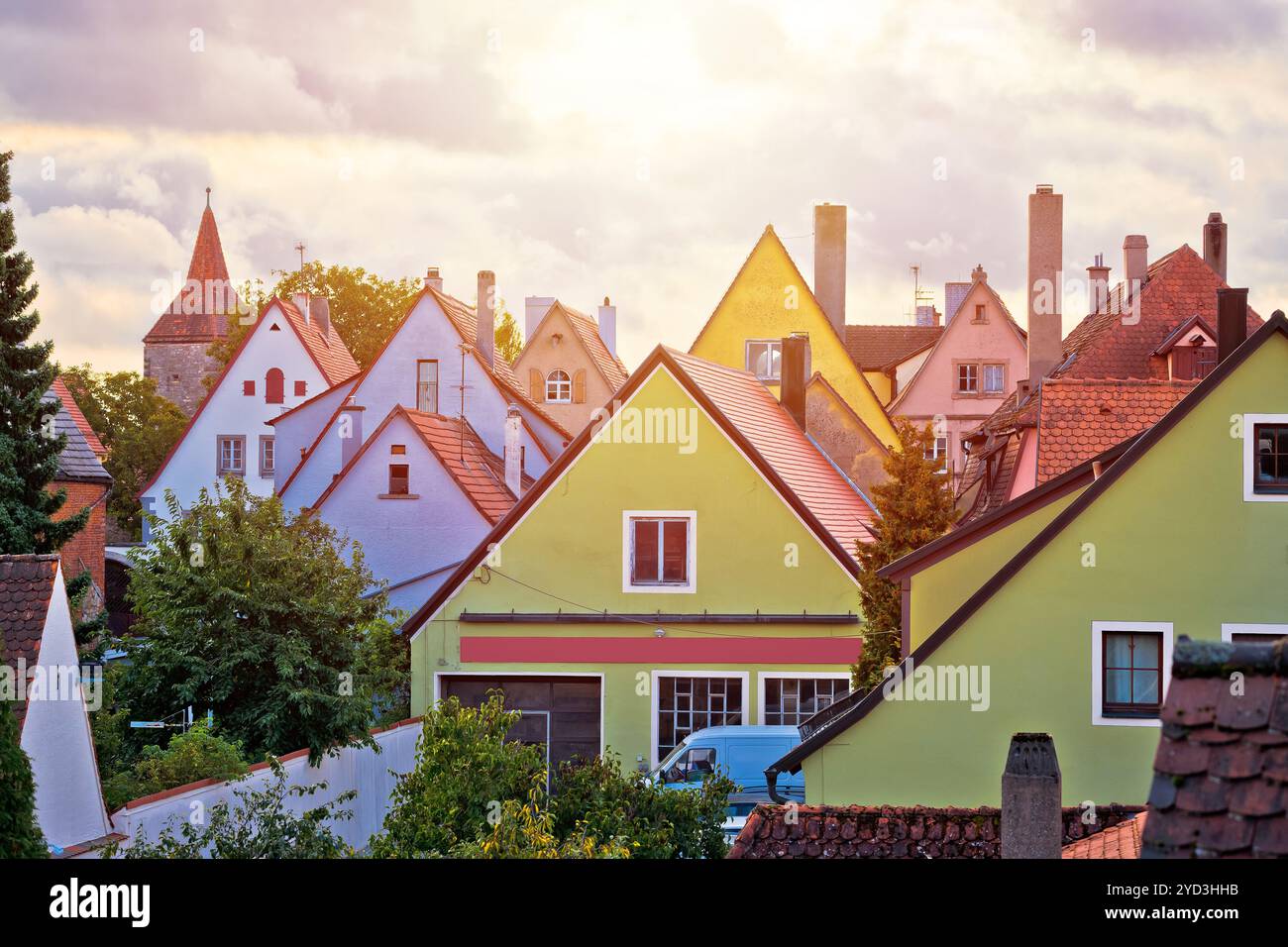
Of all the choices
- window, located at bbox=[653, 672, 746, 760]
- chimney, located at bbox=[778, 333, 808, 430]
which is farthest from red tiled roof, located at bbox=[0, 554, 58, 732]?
chimney, located at bbox=[778, 333, 808, 430]

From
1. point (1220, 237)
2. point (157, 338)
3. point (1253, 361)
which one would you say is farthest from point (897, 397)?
point (157, 338)

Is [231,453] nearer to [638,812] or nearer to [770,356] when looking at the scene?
[770,356]

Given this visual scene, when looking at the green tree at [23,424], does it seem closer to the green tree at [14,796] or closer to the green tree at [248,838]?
the green tree at [248,838]

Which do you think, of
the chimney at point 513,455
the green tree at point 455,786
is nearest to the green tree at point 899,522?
the green tree at point 455,786

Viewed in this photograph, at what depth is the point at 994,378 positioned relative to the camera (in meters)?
56.4

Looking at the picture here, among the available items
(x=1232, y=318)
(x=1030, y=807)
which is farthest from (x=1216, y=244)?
(x=1030, y=807)

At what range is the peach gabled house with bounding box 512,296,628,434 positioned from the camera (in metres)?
55.8

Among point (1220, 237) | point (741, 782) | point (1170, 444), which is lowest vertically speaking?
point (741, 782)

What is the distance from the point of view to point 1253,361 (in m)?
18.7

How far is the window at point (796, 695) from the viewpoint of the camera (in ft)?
89.4

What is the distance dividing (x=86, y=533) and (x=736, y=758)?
2534 centimetres

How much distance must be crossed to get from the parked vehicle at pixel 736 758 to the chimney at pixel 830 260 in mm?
24002
